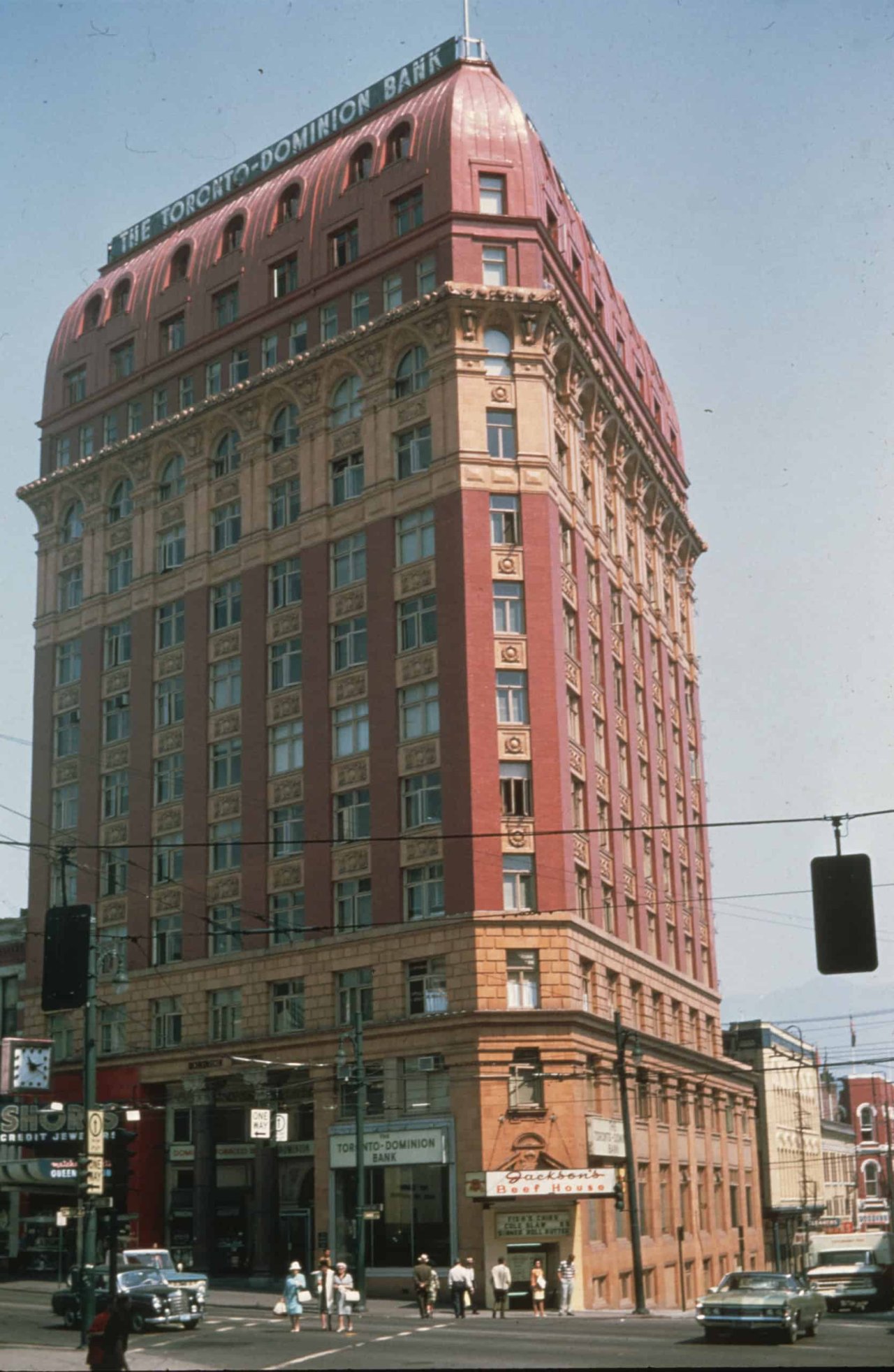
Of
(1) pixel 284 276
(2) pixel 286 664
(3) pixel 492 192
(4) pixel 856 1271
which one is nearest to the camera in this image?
(4) pixel 856 1271

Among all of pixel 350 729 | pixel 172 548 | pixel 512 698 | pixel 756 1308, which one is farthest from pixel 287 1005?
pixel 756 1308

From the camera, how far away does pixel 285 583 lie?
69.0 m

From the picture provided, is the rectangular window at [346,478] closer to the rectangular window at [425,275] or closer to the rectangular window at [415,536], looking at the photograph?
the rectangular window at [415,536]

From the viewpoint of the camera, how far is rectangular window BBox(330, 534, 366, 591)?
66250mm

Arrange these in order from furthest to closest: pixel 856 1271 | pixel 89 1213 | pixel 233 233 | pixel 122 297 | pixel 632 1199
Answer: pixel 122 297 < pixel 233 233 < pixel 856 1271 < pixel 632 1199 < pixel 89 1213

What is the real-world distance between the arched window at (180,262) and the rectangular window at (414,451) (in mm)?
18321

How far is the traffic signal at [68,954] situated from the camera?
34.4m

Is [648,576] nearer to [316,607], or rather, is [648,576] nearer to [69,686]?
[316,607]

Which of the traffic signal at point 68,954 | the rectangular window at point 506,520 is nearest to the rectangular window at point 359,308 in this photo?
the rectangular window at point 506,520

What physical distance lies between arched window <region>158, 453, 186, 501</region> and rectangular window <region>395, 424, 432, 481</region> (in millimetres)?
13044

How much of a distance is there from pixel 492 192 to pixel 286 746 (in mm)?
24276

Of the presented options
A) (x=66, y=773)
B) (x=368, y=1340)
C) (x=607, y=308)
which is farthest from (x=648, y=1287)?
(x=607, y=308)

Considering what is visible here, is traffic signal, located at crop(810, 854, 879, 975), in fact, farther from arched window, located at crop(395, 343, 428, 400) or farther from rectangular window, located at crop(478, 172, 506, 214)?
rectangular window, located at crop(478, 172, 506, 214)

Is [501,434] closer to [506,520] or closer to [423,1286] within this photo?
[506,520]
